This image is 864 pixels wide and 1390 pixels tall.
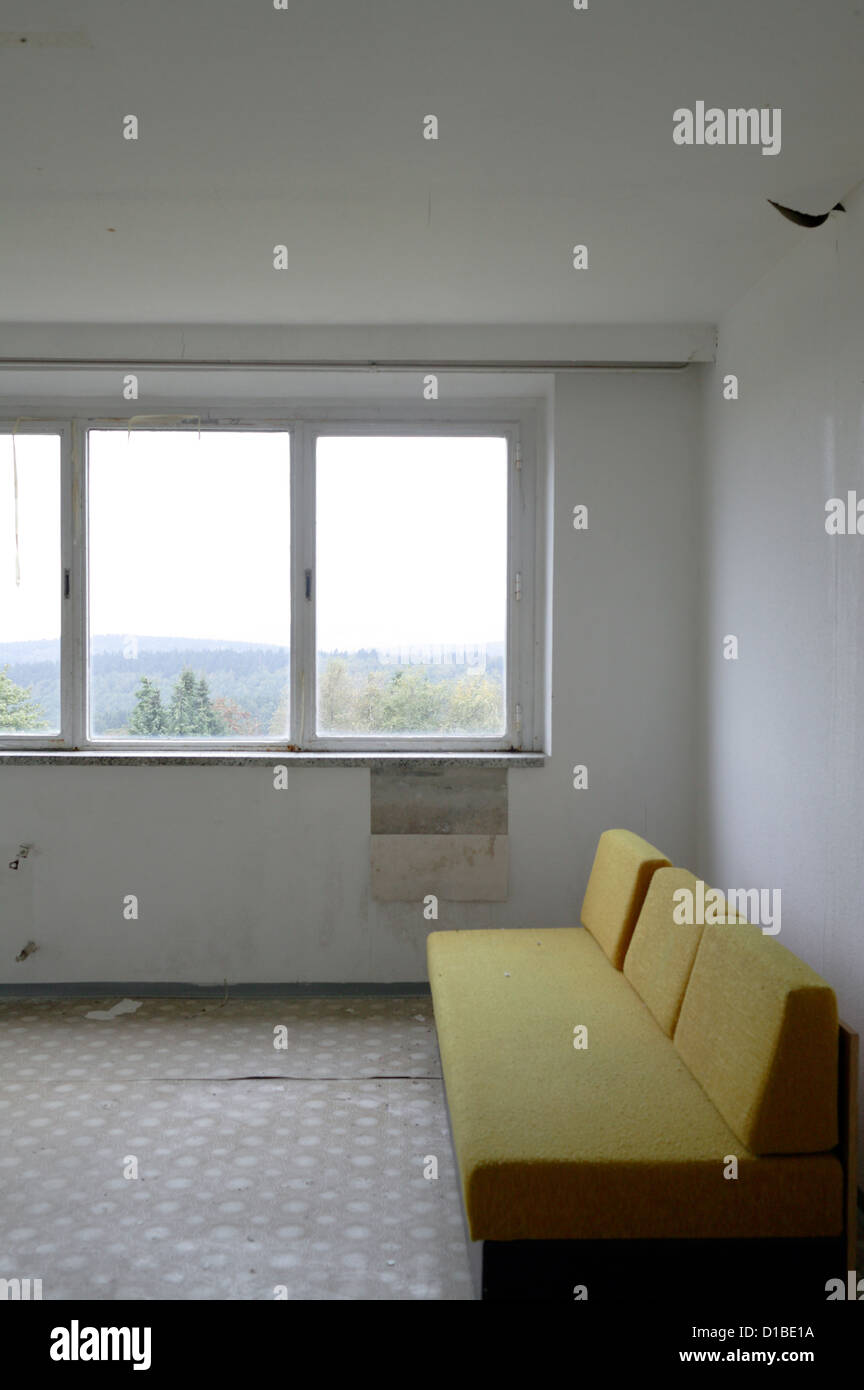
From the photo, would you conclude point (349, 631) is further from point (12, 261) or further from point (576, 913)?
point (12, 261)

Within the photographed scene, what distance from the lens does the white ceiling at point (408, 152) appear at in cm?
222

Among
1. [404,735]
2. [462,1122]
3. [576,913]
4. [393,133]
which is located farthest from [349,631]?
[462,1122]

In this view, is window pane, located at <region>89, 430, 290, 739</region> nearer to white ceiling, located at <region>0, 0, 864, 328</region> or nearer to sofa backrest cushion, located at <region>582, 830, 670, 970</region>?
white ceiling, located at <region>0, 0, 864, 328</region>

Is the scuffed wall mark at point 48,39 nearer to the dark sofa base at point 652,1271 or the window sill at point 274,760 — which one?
the dark sofa base at point 652,1271

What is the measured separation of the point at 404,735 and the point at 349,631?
53 cm

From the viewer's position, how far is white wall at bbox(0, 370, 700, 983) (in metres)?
4.47

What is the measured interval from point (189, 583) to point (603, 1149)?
10.9ft

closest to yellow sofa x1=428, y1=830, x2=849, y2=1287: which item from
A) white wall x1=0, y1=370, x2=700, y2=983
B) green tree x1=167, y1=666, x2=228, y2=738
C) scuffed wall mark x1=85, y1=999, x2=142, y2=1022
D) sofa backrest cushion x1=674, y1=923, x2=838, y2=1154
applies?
sofa backrest cushion x1=674, y1=923, x2=838, y2=1154

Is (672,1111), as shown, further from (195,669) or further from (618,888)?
(195,669)

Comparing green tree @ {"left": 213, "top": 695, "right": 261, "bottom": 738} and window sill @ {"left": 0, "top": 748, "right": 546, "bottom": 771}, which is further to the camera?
green tree @ {"left": 213, "top": 695, "right": 261, "bottom": 738}

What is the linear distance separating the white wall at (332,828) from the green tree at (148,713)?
31cm

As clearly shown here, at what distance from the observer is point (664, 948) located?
3006 mm

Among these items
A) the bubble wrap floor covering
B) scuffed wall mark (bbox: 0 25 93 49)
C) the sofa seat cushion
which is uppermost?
scuffed wall mark (bbox: 0 25 93 49)

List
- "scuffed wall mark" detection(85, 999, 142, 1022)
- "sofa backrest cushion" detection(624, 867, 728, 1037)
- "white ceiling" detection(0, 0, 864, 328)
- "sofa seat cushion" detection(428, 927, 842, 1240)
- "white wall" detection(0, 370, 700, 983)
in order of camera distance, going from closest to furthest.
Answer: "sofa seat cushion" detection(428, 927, 842, 1240)
"white ceiling" detection(0, 0, 864, 328)
"sofa backrest cushion" detection(624, 867, 728, 1037)
"scuffed wall mark" detection(85, 999, 142, 1022)
"white wall" detection(0, 370, 700, 983)
